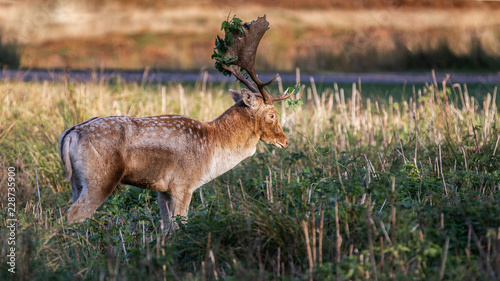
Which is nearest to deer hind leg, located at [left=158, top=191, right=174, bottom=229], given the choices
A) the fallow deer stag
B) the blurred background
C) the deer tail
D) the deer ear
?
the fallow deer stag

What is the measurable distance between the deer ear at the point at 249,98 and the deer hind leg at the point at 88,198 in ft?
6.19

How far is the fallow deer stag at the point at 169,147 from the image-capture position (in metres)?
6.27

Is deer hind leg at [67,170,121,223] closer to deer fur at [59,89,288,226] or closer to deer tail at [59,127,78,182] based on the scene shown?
deer fur at [59,89,288,226]

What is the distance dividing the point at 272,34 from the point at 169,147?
22076 millimetres

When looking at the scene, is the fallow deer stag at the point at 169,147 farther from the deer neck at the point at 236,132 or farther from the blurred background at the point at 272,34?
the blurred background at the point at 272,34

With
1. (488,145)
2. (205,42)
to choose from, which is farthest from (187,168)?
(205,42)

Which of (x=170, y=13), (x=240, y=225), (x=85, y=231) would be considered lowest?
(x=85, y=231)

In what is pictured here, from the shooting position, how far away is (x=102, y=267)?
5352mm

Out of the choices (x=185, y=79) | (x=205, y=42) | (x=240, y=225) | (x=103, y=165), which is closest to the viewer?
(x=240, y=225)

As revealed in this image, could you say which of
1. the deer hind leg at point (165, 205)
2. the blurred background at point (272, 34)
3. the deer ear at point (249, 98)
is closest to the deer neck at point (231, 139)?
the deer ear at point (249, 98)

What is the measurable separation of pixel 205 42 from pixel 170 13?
19.0ft

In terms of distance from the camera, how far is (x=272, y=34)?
28.2m

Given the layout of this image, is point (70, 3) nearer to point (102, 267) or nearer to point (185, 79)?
point (185, 79)

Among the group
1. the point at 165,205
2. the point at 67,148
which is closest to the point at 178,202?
the point at 165,205
